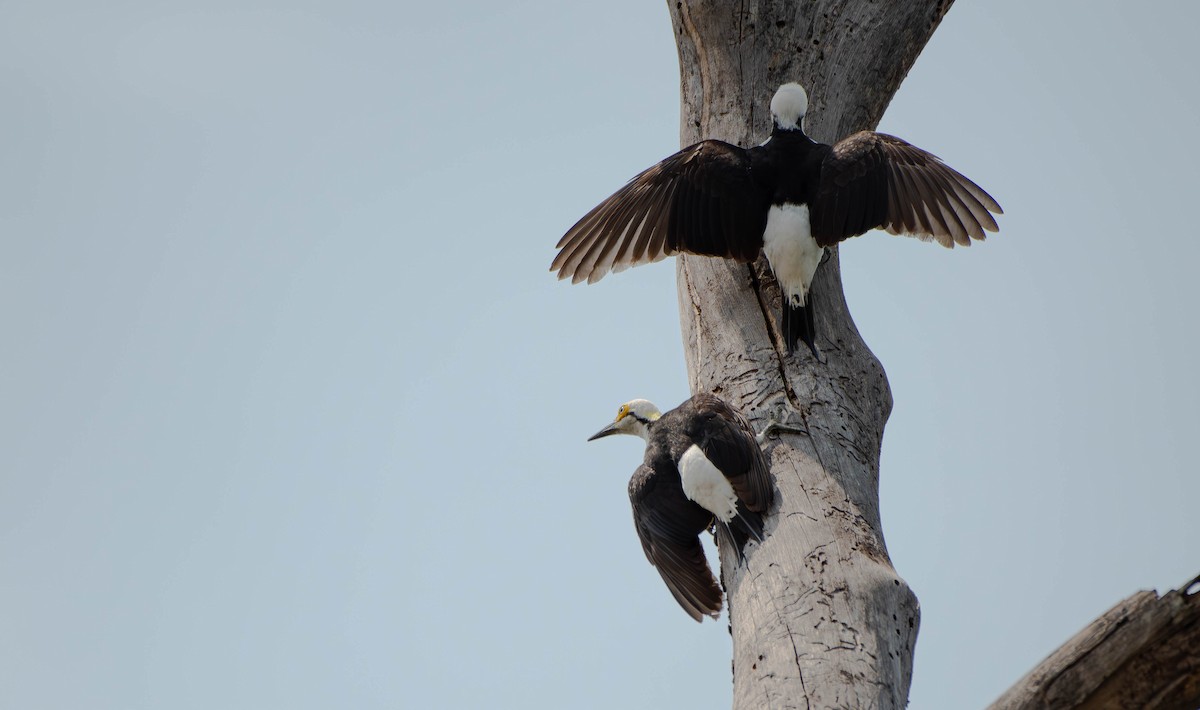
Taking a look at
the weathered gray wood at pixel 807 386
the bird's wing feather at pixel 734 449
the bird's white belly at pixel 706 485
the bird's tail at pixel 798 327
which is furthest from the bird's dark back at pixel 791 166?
the bird's white belly at pixel 706 485

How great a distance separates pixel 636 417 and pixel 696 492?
140 cm

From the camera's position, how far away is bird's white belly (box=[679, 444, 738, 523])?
3.81m

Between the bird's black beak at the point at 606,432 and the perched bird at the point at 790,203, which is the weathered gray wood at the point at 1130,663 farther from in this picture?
the bird's black beak at the point at 606,432

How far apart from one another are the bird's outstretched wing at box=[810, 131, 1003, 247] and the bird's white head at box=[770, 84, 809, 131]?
0.22 metres

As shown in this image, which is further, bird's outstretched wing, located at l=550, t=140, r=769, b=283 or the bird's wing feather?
bird's outstretched wing, located at l=550, t=140, r=769, b=283

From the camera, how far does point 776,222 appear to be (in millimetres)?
4539

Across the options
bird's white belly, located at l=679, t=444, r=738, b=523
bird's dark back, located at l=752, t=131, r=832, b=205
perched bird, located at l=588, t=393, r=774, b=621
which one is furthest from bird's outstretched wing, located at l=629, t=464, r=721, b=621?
bird's dark back, located at l=752, t=131, r=832, b=205

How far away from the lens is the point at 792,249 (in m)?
4.40

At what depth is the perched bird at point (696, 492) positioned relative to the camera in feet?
12.4

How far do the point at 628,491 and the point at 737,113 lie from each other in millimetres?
1907

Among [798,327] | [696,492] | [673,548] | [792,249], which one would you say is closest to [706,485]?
[696,492]

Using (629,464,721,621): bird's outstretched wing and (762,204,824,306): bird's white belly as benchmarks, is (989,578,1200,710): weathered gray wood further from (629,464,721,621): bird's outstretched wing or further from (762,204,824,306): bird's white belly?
(762,204,824,306): bird's white belly

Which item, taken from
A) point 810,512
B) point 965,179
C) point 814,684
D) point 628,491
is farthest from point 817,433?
point 965,179

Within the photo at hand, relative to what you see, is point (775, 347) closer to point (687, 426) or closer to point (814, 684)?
point (687, 426)
